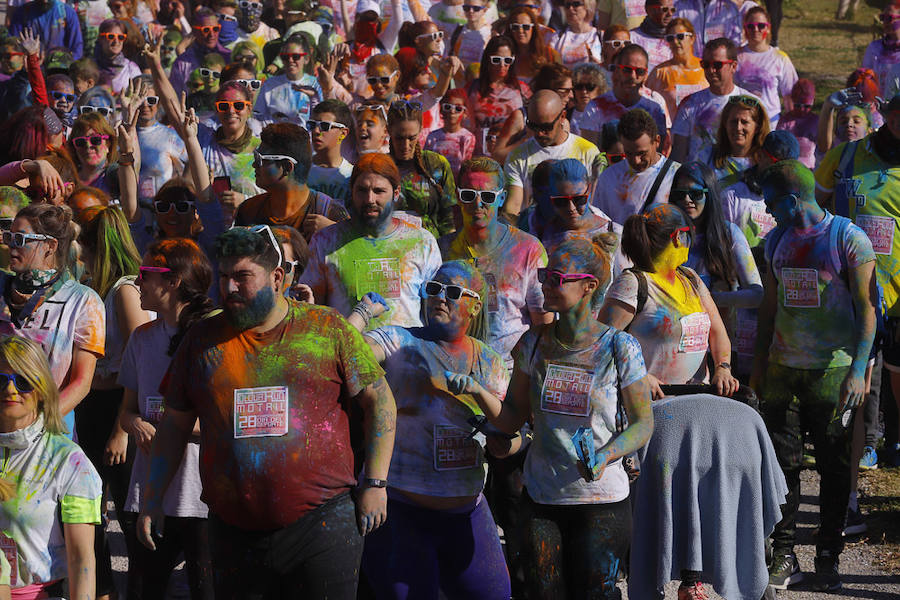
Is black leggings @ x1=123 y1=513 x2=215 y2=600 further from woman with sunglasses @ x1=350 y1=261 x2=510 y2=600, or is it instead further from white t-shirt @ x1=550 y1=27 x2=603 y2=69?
white t-shirt @ x1=550 y1=27 x2=603 y2=69

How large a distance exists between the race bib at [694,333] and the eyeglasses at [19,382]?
2788 mm

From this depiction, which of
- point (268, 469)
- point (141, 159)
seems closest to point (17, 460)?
point (268, 469)

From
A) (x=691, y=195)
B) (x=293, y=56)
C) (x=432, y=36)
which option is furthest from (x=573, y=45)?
(x=691, y=195)

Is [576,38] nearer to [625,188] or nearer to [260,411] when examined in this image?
[625,188]

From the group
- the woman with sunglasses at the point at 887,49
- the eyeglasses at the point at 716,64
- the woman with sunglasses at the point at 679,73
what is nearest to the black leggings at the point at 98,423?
the eyeglasses at the point at 716,64

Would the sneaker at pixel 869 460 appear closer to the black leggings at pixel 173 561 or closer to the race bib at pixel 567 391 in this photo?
the race bib at pixel 567 391

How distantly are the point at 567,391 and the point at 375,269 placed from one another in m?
1.59

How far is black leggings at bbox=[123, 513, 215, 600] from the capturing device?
536 centimetres

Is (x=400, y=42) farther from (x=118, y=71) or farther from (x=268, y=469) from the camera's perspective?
(x=268, y=469)

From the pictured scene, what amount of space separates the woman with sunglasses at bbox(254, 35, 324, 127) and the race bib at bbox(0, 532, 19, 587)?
6.18m

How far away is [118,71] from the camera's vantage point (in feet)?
40.7

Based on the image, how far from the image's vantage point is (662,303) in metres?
5.84

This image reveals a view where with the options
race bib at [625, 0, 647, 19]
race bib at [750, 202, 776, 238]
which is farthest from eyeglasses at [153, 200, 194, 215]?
race bib at [625, 0, 647, 19]

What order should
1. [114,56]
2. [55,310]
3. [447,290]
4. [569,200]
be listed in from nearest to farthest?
[447,290] → [55,310] → [569,200] → [114,56]
